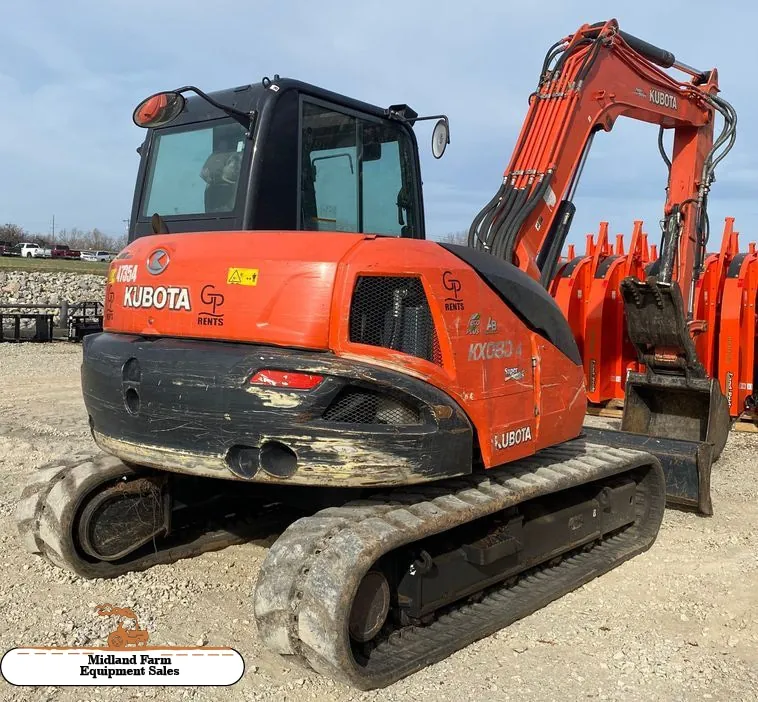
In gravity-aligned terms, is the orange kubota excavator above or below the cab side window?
below

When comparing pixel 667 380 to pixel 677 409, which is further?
pixel 677 409

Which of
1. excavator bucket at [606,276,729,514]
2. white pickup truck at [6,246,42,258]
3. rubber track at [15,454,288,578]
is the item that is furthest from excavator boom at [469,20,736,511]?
white pickup truck at [6,246,42,258]

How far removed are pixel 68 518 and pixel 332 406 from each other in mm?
1762

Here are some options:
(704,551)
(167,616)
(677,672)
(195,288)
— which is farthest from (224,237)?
(704,551)

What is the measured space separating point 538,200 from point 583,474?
2.25 meters

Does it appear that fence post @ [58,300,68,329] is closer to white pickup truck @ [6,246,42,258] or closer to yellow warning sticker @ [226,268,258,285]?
yellow warning sticker @ [226,268,258,285]

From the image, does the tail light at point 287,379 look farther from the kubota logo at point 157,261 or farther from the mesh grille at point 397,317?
the kubota logo at point 157,261

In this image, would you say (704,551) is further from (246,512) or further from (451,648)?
(246,512)

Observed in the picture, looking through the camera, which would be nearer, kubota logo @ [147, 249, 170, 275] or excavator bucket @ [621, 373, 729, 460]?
kubota logo @ [147, 249, 170, 275]

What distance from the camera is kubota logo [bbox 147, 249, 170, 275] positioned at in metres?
3.79

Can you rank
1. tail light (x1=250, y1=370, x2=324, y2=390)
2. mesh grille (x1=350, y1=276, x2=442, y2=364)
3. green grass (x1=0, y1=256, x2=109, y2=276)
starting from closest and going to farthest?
tail light (x1=250, y1=370, x2=324, y2=390) < mesh grille (x1=350, y1=276, x2=442, y2=364) < green grass (x1=0, y1=256, x2=109, y2=276)

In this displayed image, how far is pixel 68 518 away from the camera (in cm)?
422

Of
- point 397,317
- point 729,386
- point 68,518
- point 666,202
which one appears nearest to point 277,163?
point 397,317

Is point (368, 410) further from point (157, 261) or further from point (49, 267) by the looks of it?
point (49, 267)
